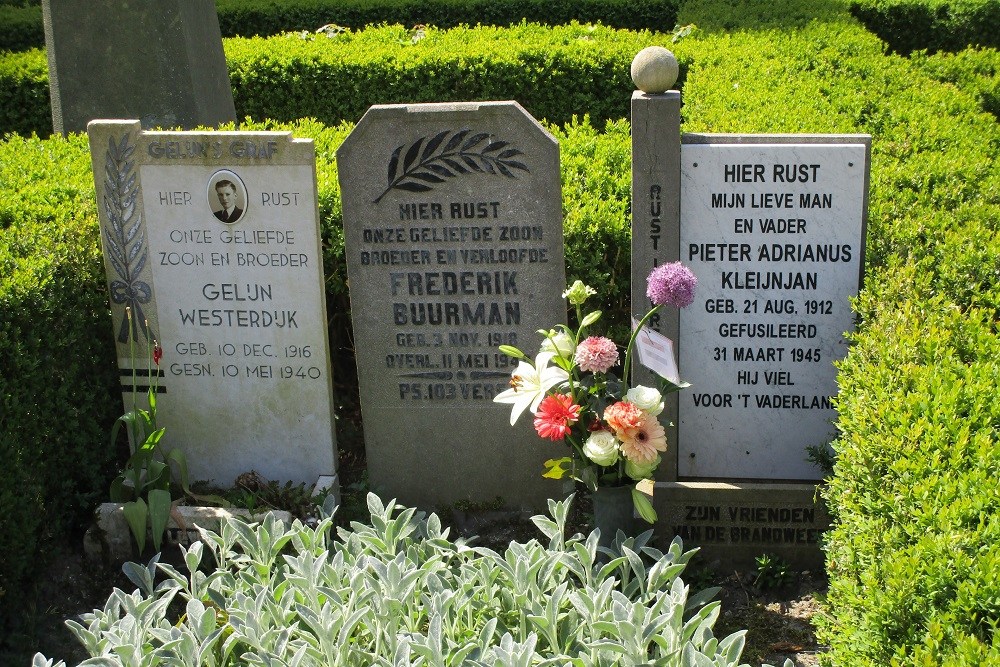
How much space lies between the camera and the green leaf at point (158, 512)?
13.6ft

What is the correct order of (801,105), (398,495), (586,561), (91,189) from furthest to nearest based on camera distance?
(801,105), (91,189), (398,495), (586,561)

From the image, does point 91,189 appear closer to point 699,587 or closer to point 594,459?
point 594,459

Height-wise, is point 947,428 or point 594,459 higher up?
point 947,428

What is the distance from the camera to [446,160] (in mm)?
4215

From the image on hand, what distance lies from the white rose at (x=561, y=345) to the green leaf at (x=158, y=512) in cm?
172

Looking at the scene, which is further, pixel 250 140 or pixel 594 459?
pixel 250 140

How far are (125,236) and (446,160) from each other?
1.51 meters

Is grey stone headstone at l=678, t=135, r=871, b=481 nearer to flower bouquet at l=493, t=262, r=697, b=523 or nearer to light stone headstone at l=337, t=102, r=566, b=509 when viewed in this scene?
flower bouquet at l=493, t=262, r=697, b=523

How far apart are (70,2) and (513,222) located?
407cm

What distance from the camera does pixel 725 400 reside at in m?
4.29

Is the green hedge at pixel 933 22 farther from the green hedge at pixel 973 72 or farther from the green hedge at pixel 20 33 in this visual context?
the green hedge at pixel 20 33

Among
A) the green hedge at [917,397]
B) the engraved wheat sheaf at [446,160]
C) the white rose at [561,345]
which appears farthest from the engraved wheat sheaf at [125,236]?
the green hedge at [917,397]

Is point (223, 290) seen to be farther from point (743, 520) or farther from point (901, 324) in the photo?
point (901, 324)

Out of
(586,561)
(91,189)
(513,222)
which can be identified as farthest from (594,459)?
(91,189)
